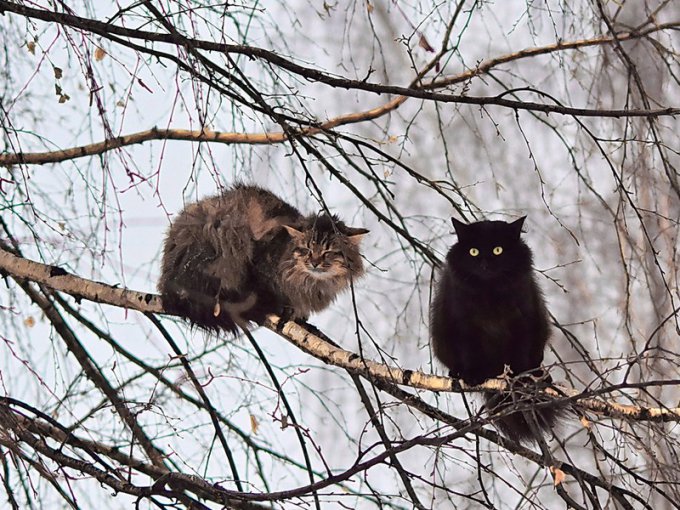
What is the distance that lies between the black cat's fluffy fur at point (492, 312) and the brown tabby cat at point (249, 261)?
19.7 inches

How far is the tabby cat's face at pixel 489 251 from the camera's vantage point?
2885 mm

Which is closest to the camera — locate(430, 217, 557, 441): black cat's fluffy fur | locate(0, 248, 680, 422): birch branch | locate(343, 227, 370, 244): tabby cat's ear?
locate(0, 248, 680, 422): birch branch

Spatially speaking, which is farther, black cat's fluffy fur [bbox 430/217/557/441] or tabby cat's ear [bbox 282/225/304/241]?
tabby cat's ear [bbox 282/225/304/241]

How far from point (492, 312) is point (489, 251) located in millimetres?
208

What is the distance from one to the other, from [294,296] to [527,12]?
149 centimetres

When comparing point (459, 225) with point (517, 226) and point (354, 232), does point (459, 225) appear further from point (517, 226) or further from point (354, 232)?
point (354, 232)

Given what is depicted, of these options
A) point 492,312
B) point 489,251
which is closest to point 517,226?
point 489,251

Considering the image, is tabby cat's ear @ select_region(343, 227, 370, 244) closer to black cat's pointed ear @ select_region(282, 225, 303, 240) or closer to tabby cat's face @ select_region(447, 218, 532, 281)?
black cat's pointed ear @ select_region(282, 225, 303, 240)

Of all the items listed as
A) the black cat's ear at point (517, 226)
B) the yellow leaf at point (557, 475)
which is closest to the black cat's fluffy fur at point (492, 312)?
the black cat's ear at point (517, 226)

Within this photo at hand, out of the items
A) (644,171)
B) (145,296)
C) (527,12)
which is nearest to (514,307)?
(644,171)

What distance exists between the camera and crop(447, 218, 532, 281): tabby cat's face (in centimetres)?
288

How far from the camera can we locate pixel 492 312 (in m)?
2.87

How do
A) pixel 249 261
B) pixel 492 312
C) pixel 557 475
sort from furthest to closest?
pixel 249 261
pixel 492 312
pixel 557 475

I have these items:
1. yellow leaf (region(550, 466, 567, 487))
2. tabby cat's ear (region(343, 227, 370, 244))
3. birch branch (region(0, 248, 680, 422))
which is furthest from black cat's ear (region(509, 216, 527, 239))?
yellow leaf (region(550, 466, 567, 487))
